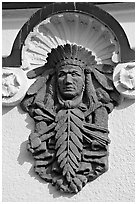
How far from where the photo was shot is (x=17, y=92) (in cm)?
407

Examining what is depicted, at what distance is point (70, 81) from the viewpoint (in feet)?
13.0

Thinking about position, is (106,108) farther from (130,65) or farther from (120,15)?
(120,15)

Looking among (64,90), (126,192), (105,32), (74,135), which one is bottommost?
(126,192)

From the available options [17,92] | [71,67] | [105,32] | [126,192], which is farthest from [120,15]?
[126,192]

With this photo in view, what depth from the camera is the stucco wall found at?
3814 millimetres

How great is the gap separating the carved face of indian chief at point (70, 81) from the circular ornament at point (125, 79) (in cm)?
20

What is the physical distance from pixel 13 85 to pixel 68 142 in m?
0.50

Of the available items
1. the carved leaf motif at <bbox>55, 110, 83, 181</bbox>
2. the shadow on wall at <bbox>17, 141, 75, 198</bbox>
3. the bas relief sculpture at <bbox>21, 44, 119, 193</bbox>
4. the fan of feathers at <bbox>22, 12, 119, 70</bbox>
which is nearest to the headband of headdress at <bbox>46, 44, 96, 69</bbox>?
the bas relief sculpture at <bbox>21, 44, 119, 193</bbox>

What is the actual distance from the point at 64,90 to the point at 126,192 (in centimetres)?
65

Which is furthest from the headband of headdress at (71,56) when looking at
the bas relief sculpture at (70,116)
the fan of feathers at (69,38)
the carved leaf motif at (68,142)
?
the carved leaf motif at (68,142)

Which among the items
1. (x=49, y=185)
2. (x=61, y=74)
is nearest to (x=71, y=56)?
(x=61, y=74)

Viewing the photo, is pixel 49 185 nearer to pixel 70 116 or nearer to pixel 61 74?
pixel 70 116

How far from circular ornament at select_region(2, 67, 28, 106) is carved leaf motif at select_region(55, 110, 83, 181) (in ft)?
0.86

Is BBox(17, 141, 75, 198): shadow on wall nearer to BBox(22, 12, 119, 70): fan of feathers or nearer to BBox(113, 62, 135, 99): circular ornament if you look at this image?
BBox(22, 12, 119, 70): fan of feathers
